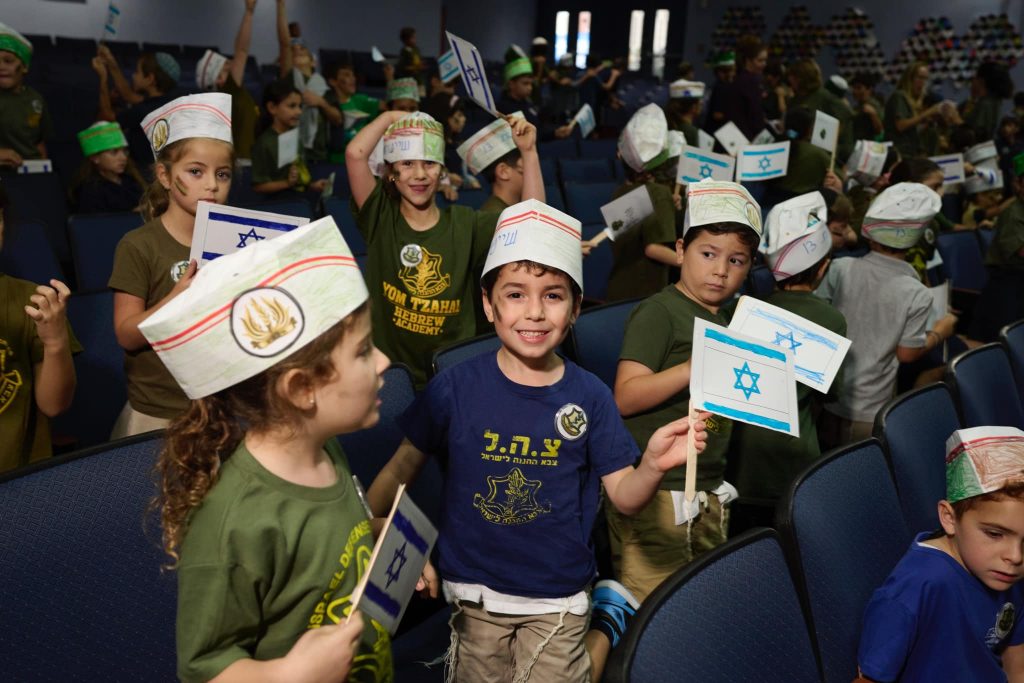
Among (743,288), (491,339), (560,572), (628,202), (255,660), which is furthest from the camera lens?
(743,288)

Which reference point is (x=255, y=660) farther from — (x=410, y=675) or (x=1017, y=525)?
(x=1017, y=525)

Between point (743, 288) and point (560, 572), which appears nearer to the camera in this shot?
point (560, 572)

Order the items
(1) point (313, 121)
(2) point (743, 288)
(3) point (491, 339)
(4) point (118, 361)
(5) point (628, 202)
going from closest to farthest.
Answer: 1. (3) point (491, 339)
2. (4) point (118, 361)
3. (5) point (628, 202)
4. (2) point (743, 288)
5. (1) point (313, 121)

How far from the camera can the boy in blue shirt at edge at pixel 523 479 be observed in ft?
5.51

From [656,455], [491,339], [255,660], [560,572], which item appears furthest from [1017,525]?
[255,660]

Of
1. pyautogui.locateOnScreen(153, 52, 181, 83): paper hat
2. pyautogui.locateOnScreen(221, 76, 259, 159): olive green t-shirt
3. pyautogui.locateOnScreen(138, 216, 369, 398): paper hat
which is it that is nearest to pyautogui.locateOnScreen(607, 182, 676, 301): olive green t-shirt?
pyautogui.locateOnScreen(138, 216, 369, 398): paper hat

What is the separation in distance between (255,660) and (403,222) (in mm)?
1787

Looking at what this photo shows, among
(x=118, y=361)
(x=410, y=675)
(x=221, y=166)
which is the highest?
(x=221, y=166)

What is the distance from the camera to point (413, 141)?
2703 millimetres

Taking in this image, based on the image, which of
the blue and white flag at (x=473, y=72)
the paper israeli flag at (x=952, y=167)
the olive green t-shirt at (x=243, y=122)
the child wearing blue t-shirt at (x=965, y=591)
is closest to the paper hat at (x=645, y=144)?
the blue and white flag at (x=473, y=72)

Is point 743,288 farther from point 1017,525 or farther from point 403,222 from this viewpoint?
point 1017,525

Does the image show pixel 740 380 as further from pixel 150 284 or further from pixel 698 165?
pixel 698 165

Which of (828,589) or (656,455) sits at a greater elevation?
(656,455)

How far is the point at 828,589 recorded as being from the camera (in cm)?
162
